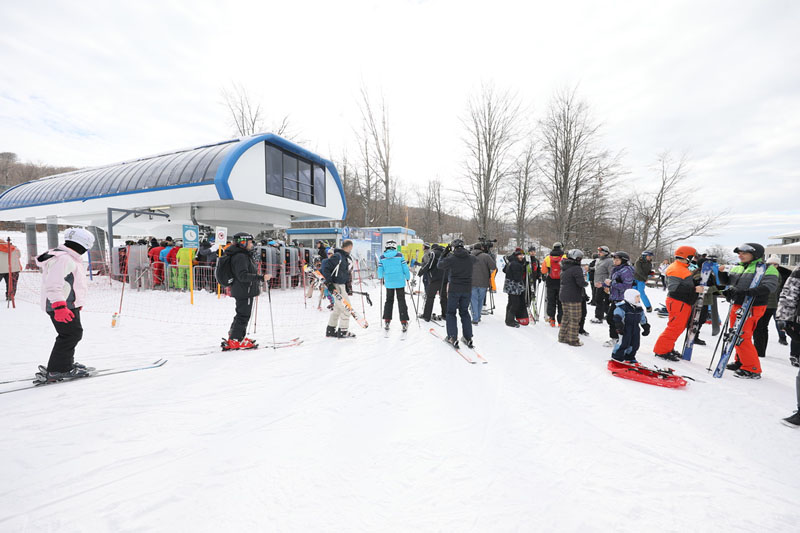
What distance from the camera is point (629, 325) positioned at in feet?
15.7

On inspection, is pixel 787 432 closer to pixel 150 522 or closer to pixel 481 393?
pixel 481 393

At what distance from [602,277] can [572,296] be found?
2.43 metres

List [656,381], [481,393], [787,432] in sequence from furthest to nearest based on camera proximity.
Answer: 1. [656,381]
2. [481,393]
3. [787,432]

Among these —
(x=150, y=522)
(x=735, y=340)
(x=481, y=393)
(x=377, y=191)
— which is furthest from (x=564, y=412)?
(x=377, y=191)

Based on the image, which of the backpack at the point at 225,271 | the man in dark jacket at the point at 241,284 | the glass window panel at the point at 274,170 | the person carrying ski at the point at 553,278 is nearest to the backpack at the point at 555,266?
the person carrying ski at the point at 553,278

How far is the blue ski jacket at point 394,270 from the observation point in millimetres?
6512

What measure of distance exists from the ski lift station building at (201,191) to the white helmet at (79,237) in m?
8.85

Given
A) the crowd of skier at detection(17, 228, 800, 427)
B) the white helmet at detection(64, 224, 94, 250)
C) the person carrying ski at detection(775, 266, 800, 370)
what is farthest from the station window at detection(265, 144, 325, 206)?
the person carrying ski at detection(775, 266, 800, 370)

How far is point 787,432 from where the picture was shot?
10.1ft

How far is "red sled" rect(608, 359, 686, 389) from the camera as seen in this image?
13.2ft

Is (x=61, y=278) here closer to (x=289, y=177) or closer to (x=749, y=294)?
(x=749, y=294)

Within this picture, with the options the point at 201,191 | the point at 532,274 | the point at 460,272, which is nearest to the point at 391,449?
the point at 460,272

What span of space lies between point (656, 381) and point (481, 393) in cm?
240

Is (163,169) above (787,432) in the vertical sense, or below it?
above
